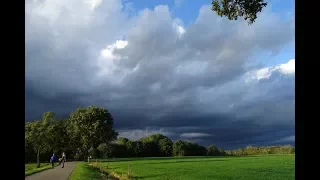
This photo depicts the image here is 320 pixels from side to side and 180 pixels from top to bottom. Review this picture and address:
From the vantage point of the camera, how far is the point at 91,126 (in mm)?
13555

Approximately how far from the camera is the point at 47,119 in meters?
12.4

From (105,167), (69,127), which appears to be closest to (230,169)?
(105,167)

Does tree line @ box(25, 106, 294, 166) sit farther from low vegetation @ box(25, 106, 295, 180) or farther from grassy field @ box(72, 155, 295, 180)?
grassy field @ box(72, 155, 295, 180)

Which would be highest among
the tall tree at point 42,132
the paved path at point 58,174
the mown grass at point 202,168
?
the tall tree at point 42,132

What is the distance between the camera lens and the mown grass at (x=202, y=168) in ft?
50.7

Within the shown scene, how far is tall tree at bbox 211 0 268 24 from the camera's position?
6352mm

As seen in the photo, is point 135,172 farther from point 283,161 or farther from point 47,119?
point 283,161

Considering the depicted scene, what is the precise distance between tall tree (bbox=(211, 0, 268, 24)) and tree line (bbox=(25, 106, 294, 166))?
252 inches

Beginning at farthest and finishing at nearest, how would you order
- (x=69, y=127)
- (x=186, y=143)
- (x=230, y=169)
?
(x=230, y=169) < (x=186, y=143) < (x=69, y=127)

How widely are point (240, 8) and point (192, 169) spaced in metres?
12.4

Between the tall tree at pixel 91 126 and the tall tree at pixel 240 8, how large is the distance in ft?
22.9

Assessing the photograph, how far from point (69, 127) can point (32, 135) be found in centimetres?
181

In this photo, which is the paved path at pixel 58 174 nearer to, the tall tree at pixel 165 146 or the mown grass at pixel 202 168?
the mown grass at pixel 202 168

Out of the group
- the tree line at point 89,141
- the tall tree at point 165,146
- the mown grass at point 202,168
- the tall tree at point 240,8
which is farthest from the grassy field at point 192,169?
the tall tree at point 240,8
